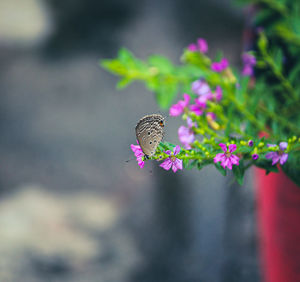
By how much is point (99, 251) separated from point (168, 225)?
30cm

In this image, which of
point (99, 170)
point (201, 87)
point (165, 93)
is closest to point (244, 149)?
point (201, 87)

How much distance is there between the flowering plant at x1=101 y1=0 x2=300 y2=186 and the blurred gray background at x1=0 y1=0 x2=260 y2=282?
77 centimetres

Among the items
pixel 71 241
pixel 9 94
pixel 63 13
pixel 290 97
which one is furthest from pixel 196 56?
pixel 63 13

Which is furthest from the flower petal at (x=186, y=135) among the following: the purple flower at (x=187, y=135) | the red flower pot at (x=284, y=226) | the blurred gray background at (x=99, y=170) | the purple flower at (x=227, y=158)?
the blurred gray background at (x=99, y=170)

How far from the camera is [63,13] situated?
2.39m

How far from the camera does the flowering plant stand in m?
0.62

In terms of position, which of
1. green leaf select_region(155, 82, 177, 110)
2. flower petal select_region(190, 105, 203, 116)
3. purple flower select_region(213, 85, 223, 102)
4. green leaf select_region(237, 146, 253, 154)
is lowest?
green leaf select_region(237, 146, 253, 154)

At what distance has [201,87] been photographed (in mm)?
826

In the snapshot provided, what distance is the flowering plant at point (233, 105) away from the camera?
0.62 meters

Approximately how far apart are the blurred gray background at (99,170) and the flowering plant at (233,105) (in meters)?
0.77

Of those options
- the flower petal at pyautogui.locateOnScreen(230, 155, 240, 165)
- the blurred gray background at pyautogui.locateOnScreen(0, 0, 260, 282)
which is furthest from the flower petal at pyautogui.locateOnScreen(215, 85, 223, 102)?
the blurred gray background at pyautogui.locateOnScreen(0, 0, 260, 282)

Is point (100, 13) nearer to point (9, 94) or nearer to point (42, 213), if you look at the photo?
point (9, 94)

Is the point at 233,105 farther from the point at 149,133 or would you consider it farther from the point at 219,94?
the point at 149,133

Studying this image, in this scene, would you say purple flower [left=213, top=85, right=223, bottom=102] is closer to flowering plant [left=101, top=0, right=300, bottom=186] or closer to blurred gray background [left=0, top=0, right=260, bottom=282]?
flowering plant [left=101, top=0, right=300, bottom=186]
